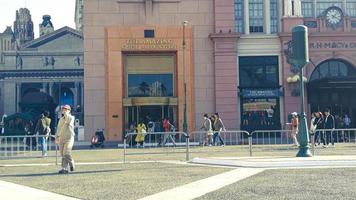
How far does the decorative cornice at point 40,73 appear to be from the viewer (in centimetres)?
7025

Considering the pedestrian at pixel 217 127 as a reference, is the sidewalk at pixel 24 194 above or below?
below

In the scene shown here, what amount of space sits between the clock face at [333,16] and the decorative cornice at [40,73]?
148 ft

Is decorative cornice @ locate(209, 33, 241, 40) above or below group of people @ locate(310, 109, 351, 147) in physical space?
above

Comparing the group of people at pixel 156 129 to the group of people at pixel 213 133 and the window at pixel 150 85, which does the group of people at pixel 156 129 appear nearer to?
the window at pixel 150 85

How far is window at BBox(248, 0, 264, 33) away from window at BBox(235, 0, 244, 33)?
588 mm

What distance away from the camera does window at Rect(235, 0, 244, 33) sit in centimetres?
3384

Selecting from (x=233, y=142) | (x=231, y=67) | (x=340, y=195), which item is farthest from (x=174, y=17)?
(x=340, y=195)

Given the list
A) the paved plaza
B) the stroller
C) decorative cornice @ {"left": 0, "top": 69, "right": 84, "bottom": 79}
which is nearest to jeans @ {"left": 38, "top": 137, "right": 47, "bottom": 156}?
the paved plaza

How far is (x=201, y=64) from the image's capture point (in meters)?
32.7

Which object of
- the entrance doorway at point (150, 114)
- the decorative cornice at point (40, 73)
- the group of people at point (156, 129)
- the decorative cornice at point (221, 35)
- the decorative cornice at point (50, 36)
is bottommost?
the group of people at point (156, 129)

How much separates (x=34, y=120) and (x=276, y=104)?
17.3 m

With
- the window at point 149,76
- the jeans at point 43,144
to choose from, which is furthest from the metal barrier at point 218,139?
the window at point 149,76

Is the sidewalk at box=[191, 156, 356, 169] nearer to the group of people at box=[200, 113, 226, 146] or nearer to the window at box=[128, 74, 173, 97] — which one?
the group of people at box=[200, 113, 226, 146]

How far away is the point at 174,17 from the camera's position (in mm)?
32750
